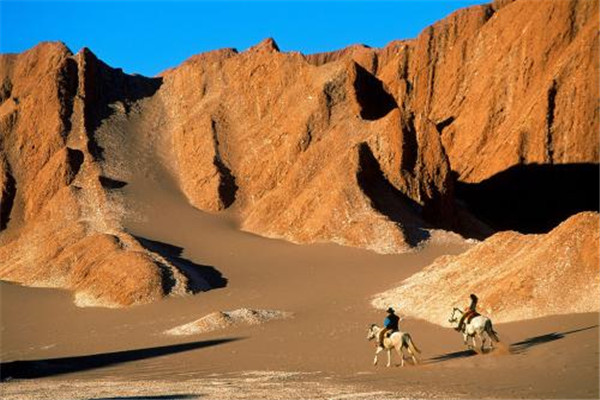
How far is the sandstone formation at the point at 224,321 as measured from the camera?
113 ft

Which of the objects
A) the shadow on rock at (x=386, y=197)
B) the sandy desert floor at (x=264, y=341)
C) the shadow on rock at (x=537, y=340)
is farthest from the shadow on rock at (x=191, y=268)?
the shadow on rock at (x=537, y=340)

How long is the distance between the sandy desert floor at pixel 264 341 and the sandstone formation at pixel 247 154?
2.20 meters

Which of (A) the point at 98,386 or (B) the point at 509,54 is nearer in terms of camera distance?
(A) the point at 98,386

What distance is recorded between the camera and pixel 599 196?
3204 inches

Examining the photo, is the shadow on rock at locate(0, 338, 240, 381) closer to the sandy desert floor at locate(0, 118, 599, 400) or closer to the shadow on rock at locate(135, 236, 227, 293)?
the sandy desert floor at locate(0, 118, 599, 400)

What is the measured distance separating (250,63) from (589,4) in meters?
40.6

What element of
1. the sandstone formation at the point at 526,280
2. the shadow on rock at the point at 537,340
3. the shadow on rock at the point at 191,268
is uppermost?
the shadow on rock at the point at 191,268

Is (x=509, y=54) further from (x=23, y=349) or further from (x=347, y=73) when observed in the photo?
(x=23, y=349)

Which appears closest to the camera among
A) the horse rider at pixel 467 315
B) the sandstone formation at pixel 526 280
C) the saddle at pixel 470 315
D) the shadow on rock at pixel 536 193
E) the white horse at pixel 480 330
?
the white horse at pixel 480 330

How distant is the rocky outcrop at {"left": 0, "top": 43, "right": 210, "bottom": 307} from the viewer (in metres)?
45.4

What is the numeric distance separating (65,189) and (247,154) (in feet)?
47.8

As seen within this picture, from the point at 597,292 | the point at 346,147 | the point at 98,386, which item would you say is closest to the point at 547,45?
the point at 346,147

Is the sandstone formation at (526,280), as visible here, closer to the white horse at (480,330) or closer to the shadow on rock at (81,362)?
the white horse at (480,330)

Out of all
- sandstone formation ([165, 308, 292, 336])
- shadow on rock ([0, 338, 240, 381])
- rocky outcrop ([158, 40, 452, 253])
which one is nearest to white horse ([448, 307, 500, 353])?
shadow on rock ([0, 338, 240, 381])
